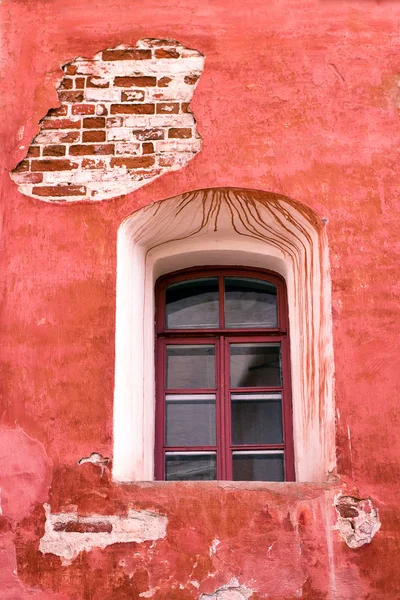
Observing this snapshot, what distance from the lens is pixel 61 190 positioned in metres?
5.51

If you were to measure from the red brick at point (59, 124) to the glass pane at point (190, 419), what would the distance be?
1652 mm

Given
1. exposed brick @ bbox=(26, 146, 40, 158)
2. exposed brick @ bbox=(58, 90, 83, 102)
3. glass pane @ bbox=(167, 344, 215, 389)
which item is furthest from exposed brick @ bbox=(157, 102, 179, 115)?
glass pane @ bbox=(167, 344, 215, 389)

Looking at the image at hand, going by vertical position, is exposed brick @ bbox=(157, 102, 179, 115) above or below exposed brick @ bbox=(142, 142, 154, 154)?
above

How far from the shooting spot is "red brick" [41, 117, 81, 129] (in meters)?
5.68

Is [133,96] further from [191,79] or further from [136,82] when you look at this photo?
[191,79]

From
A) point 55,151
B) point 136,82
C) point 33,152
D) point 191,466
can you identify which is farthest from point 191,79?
point 191,466

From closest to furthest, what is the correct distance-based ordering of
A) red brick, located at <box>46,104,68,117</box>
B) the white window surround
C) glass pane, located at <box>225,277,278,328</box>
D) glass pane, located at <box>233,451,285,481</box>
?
the white window surround
glass pane, located at <box>233,451,285,481</box>
red brick, located at <box>46,104,68,117</box>
glass pane, located at <box>225,277,278,328</box>

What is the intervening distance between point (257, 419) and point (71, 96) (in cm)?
217

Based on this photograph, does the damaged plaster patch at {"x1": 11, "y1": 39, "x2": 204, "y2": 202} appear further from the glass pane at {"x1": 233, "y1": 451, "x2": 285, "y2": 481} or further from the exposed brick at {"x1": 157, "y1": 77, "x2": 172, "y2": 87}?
the glass pane at {"x1": 233, "y1": 451, "x2": 285, "y2": 481}

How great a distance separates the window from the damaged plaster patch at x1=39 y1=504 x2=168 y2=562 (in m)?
0.71

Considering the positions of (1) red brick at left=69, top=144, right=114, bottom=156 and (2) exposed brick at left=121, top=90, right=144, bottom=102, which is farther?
(2) exposed brick at left=121, top=90, right=144, bottom=102

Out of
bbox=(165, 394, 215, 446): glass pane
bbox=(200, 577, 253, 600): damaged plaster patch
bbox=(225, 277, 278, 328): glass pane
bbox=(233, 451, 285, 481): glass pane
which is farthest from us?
bbox=(225, 277, 278, 328): glass pane

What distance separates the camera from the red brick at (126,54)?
584 centimetres

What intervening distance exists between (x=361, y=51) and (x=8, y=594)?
12.0ft
